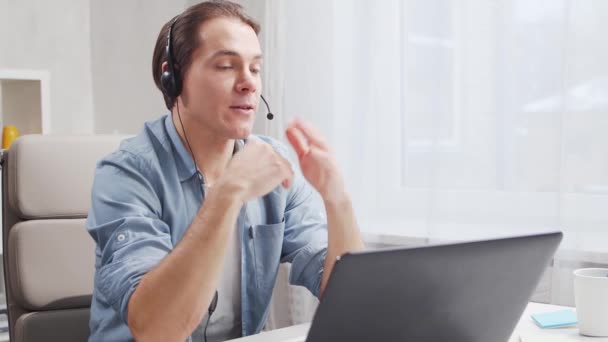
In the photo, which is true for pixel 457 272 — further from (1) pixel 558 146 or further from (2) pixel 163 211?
(1) pixel 558 146

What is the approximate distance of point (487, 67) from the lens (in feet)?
6.25

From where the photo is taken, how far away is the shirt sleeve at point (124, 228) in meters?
1.11

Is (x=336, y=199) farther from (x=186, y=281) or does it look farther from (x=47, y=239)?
(x=47, y=239)

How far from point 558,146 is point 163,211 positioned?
0.98m

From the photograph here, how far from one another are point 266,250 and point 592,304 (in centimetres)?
64

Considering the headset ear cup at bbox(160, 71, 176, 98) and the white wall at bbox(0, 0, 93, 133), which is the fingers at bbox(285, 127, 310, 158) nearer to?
the headset ear cup at bbox(160, 71, 176, 98)

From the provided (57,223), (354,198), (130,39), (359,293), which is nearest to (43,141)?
(57,223)

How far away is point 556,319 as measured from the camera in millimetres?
1098

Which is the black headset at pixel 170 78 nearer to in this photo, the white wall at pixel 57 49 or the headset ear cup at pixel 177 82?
the headset ear cup at pixel 177 82

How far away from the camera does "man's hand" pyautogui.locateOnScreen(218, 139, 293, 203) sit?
1.05 meters

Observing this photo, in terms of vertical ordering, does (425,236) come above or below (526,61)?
below

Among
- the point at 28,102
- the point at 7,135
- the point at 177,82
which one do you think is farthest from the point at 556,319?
the point at 28,102

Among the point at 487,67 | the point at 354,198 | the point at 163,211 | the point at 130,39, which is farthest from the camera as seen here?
the point at 130,39

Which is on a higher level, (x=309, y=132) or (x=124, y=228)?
(x=309, y=132)
